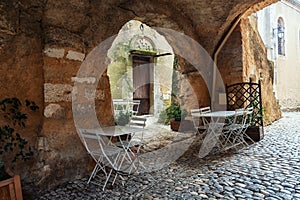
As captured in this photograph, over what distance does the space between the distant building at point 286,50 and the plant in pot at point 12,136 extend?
9.56m

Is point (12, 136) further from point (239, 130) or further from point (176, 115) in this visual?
point (176, 115)

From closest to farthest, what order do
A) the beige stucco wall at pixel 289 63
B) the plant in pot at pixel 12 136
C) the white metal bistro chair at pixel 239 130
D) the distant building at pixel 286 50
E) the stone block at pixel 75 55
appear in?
the plant in pot at pixel 12 136 < the stone block at pixel 75 55 < the white metal bistro chair at pixel 239 130 < the distant building at pixel 286 50 < the beige stucco wall at pixel 289 63

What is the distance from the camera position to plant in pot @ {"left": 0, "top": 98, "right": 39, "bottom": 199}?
77.7 inches

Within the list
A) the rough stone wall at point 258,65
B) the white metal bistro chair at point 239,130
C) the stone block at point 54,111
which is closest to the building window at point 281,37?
the rough stone wall at point 258,65

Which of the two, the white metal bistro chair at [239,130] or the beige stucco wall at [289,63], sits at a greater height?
the beige stucco wall at [289,63]

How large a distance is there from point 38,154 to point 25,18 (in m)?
1.31

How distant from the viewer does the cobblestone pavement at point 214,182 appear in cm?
215

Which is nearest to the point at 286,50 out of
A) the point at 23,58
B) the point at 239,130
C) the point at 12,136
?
the point at 239,130

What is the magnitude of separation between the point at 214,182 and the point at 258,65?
5.03m

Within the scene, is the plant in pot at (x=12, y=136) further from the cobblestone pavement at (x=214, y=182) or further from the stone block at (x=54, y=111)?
the cobblestone pavement at (x=214, y=182)

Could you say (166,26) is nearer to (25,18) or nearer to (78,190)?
(25,18)

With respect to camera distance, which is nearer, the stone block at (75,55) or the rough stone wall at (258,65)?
the stone block at (75,55)

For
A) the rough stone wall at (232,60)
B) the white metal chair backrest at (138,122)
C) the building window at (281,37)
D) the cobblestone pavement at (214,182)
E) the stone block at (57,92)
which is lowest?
the cobblestone pavement at (214,182)

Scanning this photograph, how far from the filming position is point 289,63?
1119cm
